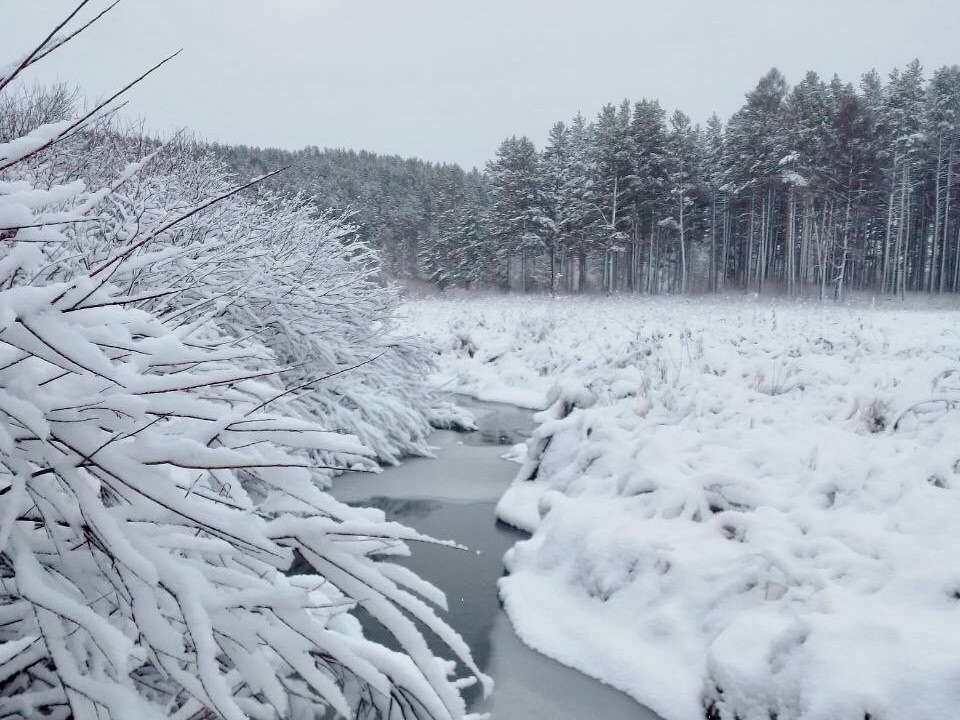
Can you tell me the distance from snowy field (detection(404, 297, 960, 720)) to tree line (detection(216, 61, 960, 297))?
92.7 ft

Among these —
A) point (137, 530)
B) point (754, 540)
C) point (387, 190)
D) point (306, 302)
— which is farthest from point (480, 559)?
point (387, 190)

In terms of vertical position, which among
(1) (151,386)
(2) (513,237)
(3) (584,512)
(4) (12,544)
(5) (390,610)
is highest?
(2) (513,237)

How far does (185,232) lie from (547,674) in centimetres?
649

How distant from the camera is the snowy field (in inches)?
119

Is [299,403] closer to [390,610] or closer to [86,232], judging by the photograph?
[86,232]

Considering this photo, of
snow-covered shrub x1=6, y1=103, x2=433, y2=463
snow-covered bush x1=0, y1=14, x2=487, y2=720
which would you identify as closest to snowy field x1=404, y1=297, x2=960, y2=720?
snow-covered shrub x1=6, y1=103, x2=433, y2=463

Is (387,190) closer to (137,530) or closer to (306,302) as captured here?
(306,302)

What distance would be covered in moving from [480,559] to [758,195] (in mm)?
37848

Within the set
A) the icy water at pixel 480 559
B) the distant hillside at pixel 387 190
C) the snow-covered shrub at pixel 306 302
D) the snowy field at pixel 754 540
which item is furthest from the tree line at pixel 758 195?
the snowy field at pixel 754 540

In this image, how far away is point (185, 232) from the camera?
7.57 meters

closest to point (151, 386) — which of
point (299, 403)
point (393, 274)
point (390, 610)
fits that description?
point (390, 610)

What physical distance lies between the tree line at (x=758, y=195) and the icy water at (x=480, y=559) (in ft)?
86.8

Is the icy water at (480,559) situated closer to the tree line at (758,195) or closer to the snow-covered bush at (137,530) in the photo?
the snow-covered bush at (137,530)

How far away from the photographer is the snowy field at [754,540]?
119 inches
